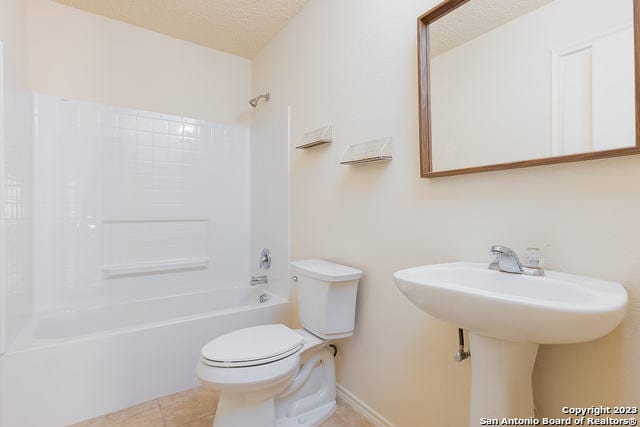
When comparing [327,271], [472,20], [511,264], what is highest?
[472,20]

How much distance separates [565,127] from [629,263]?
412mm

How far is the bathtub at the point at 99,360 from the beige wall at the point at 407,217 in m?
0.85

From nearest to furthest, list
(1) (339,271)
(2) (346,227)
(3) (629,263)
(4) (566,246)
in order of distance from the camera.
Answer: (3) (629,263) < (4) (566,246) < (1) (339,271) < (2) (346,227)

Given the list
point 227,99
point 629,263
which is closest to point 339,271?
point 629,263

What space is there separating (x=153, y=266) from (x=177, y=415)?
1095mm

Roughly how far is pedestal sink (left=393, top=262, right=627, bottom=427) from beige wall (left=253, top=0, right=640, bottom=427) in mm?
134

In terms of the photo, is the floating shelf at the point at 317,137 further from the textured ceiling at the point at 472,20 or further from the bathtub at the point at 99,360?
the bathtub at the point at 99,360

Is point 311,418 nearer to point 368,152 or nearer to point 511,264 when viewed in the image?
point 511,264

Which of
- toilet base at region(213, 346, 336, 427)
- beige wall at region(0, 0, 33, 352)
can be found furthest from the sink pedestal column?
beige wall at region(0, 0, 33, 352)

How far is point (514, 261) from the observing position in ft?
3.09

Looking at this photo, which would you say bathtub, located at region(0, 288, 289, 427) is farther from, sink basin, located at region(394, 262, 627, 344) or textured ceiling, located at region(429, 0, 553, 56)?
textured ceiling, located at region(429, 0, 553, 56)

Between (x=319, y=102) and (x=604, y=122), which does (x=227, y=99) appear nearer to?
(x=319, y=102)

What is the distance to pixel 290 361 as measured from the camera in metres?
1.35

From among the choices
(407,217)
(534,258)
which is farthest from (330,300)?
(534,258)
